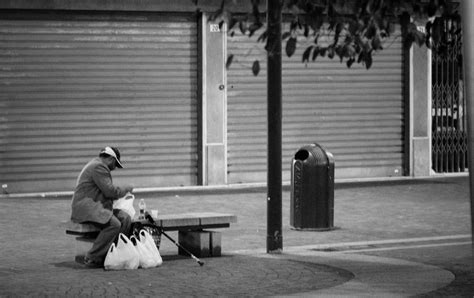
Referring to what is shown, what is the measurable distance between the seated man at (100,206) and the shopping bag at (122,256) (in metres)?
0.24

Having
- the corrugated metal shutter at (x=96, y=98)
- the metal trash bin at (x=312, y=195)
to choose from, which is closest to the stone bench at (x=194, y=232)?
the metal trash bin at (x=312, y=195)

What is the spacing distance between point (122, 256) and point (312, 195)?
14.1ft

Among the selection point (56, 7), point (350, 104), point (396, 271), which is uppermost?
point (56, 7)

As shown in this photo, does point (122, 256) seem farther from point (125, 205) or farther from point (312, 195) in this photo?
point (312, 195)

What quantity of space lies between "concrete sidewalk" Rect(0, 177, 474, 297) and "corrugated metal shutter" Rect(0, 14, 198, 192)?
1189 mm

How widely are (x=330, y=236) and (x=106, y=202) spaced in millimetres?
3703

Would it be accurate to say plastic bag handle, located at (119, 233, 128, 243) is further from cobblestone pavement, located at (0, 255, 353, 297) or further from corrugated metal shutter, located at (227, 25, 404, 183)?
corrugated metal shutter, located at (227, 25, 404, 183)

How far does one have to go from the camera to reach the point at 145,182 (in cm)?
2200

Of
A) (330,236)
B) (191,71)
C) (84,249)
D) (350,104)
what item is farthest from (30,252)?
(350,104)

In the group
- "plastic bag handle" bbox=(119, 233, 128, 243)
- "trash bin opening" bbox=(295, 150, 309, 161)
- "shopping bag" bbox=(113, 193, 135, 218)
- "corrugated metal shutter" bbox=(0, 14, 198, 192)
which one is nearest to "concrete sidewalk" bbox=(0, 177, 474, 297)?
"plastic bag handle" bbox=(119, 233, 128, 243)

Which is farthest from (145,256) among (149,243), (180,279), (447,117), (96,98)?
(447,117)

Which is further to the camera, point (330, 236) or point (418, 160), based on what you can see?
point (418, 160)

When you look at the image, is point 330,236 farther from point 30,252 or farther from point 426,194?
point 426,194

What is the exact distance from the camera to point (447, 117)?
2467 centimetres
